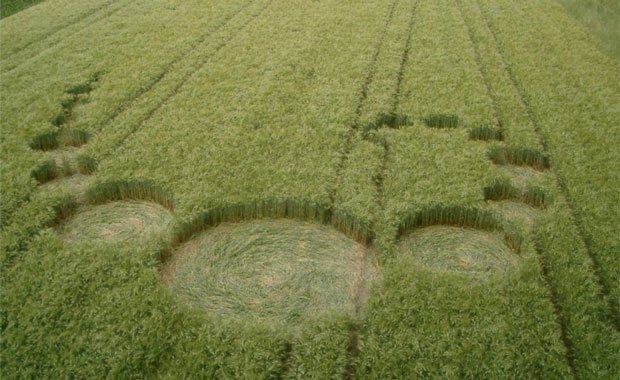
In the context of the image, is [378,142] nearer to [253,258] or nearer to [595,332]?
[253,258]

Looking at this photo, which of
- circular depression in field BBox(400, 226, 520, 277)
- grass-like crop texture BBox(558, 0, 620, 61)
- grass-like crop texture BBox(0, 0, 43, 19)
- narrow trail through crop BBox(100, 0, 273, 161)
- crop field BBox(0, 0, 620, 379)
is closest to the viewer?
crop field BBox(0, 0, 620, 379)

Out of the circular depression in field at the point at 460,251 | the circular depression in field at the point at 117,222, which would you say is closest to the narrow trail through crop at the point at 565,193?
the circular depression in field at the point at 460,251

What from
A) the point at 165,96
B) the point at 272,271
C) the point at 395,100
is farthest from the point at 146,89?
the point at 272,271

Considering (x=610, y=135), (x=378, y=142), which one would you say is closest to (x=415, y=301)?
(x=378, y=142)

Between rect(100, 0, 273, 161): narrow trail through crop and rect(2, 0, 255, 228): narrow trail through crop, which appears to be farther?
rect(100, 0, 273, 161): narrow trail through crop

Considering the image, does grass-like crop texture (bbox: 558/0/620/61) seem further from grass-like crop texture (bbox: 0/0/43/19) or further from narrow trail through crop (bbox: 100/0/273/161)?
grass-like crop texture (bbox: 0/0/43/19)

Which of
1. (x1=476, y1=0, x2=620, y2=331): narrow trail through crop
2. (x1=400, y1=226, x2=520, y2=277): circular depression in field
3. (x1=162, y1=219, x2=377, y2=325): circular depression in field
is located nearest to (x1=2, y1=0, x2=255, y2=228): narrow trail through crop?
(x1=162, y1=219, x2=377, y2=325): circular depression in field
